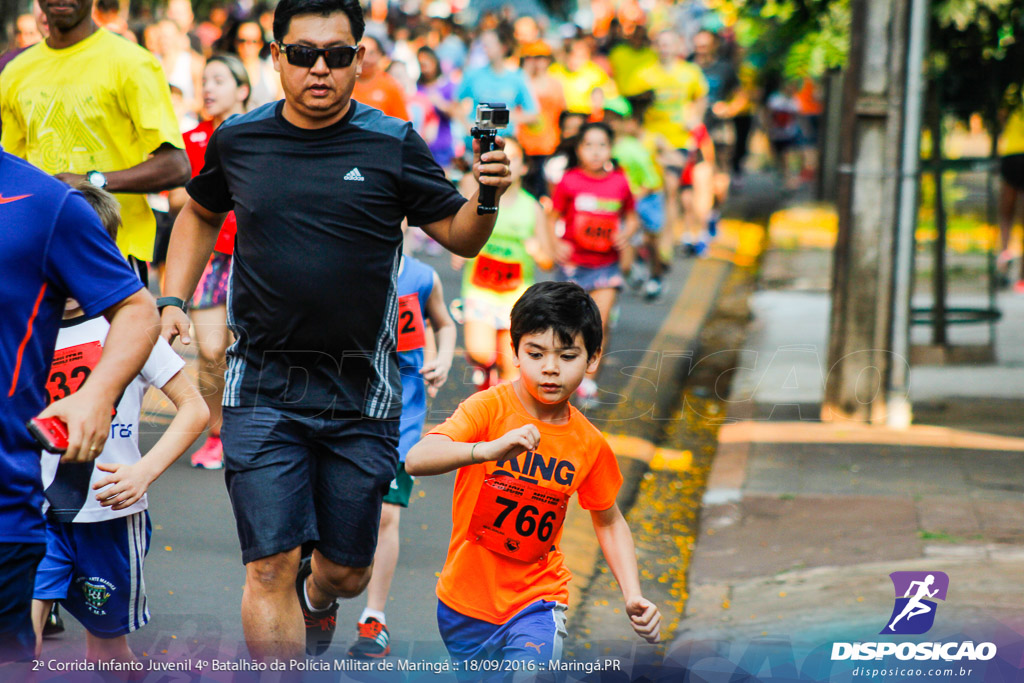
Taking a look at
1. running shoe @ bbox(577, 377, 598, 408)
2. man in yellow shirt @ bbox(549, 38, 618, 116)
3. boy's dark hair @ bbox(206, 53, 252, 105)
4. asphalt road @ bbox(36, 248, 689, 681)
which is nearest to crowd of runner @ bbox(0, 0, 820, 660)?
asphalt road @ bbox(36, 248, 689, 681)

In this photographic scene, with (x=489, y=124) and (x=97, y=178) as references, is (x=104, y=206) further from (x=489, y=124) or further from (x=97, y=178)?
(x=489, y=124)

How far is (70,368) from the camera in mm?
4066

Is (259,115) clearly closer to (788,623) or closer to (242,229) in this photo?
(242,229)

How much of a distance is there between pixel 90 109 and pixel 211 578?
191 centimetres

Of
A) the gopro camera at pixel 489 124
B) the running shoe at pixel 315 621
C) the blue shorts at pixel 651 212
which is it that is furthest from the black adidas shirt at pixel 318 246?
the blue shorts at pixel 651 212

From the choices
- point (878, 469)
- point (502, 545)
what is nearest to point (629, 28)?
point (878, 469)

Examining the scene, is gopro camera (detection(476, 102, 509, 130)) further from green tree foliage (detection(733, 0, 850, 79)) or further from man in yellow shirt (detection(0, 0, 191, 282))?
green tree foliage (detection(733, 0, 850, 79))

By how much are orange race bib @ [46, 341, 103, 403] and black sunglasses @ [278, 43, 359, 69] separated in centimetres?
105

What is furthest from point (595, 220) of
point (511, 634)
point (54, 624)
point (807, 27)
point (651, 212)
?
point (511, 634)

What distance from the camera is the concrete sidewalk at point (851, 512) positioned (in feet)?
17.3

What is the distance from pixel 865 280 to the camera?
8.22 metres

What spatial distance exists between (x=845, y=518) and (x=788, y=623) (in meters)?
1.40

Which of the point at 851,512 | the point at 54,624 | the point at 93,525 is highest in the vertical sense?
the point at 851,512

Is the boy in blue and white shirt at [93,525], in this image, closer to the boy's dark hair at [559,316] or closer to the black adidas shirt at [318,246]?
the black adidas shirt at [318,246]
